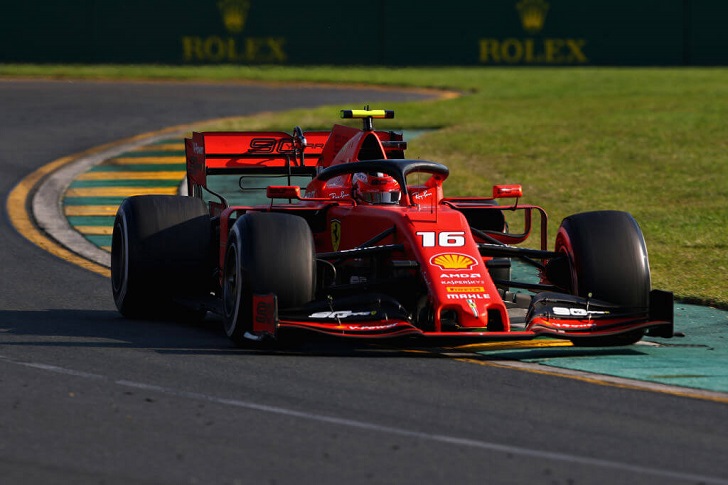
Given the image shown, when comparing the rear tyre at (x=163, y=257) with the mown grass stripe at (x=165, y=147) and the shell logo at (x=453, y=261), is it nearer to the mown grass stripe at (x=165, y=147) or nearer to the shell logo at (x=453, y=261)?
the shell logo at (x=453, y=261)

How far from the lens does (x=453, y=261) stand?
26.8ft

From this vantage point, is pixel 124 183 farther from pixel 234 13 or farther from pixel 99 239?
pixel 234 13

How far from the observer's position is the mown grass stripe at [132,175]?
1742 cm

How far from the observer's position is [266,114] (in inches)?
948

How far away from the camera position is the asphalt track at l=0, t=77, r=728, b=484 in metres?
5.73

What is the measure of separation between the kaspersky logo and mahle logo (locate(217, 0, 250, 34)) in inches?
227

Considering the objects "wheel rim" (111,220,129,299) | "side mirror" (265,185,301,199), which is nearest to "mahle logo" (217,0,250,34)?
"wheel rim" (111,220,129,299)

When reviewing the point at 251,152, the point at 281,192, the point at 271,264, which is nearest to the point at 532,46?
the point at 251,152

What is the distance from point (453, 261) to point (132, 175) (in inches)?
399

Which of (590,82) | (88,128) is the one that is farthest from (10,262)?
(590,82)

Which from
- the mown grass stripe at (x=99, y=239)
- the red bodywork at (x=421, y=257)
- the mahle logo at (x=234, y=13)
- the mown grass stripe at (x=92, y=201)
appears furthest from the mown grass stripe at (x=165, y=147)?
the mahle logo at (x=234, y=13)

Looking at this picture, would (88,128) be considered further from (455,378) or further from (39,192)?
(455,378)

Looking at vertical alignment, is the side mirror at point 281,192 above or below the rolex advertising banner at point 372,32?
below

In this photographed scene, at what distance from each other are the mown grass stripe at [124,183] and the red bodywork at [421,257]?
6.86 metres
